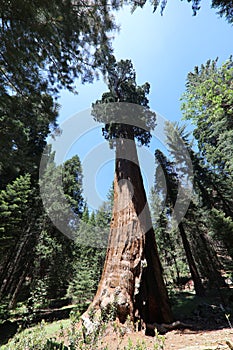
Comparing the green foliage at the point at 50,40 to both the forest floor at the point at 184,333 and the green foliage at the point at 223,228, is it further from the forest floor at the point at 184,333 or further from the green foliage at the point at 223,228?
the green foliage at the point at 223,228

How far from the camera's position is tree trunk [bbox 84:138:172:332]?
414 cm

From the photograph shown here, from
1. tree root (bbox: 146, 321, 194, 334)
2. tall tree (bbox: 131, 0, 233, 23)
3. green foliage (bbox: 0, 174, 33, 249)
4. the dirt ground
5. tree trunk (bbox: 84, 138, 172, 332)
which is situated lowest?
the dirt ground

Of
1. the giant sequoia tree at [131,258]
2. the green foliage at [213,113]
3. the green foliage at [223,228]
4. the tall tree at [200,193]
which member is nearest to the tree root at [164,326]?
the giant sequoia tree at [131,258]

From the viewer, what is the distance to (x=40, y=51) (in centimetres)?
385

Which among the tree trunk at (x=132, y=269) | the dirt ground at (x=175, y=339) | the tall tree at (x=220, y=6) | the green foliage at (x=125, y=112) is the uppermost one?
the green foliage at (x=125, y=112)

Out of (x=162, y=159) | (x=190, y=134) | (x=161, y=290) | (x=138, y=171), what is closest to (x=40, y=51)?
(x=138, y=171)

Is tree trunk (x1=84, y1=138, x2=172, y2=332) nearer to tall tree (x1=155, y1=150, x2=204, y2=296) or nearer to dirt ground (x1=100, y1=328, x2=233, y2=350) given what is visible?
dirt ground (x1=100, y1=328, x2=233, y2=350)

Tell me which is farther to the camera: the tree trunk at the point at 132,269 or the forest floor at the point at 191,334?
the tree trunk at the point at 132,269

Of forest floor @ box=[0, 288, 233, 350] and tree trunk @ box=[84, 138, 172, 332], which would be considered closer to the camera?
forest floor @ box=[0, 288, 233, 350]

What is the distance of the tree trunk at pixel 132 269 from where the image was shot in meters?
4.14

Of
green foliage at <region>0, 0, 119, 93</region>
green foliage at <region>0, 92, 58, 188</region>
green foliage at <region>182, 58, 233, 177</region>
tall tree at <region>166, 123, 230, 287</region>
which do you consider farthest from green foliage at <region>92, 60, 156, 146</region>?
tall tree at <region>166, 123, 230, 287</region>

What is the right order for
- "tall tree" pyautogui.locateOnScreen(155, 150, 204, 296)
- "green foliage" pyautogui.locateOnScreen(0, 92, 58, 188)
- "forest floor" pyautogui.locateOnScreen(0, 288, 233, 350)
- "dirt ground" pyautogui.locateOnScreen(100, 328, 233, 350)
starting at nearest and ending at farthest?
1. "forest floor" pyautogui.locateOnScreen(0, 288, 233, 350)
2. "dirt ground" pyautogui.locateOnScreen(100, 328, 233, 350)
3. "green foliage" pyautogui.locateOnScreen(0, 92, 58, 188)
4. "tall tree" pyautogui.locateOnScreen(155, 150, 204, 296)

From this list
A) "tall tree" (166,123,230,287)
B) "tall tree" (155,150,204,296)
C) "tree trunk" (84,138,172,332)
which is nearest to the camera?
"tree trunk" (84,138,172,332)

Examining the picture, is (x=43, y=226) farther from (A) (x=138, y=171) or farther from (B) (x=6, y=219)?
(A) (x=138, y=171)
